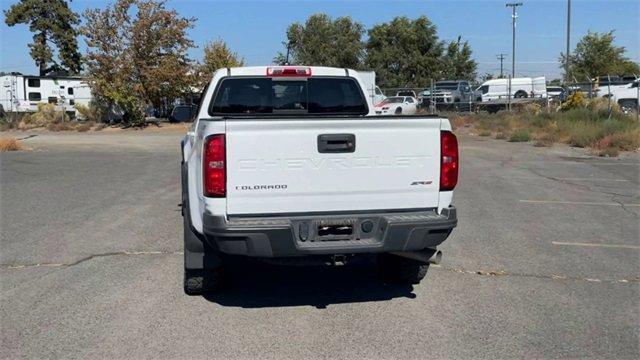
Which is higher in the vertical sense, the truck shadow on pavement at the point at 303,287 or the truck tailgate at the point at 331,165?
the truck tailgate at the point at 331,165

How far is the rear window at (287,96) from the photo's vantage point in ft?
21.6

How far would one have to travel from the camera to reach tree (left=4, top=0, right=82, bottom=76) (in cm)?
5894

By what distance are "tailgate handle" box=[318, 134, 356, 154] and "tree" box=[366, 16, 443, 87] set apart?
194 feet

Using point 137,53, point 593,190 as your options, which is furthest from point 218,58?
point 593,190

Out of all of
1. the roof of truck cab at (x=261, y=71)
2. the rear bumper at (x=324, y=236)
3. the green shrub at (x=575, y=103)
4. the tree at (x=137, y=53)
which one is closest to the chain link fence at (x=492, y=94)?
the green shrub at (x=575, y=103)

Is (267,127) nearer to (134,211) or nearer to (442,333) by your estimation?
(442,333)

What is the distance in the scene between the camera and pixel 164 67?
3275 cm

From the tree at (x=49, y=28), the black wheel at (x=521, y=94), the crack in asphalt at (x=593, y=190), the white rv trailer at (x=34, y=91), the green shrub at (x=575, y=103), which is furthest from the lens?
the tree at (x=49, y=28)

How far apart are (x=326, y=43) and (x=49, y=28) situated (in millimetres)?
27306

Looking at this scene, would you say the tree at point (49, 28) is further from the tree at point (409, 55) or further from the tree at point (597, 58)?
the tree at point (597, 58)

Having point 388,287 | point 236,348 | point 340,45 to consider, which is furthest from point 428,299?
point 340,45

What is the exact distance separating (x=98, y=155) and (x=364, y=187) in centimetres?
1665

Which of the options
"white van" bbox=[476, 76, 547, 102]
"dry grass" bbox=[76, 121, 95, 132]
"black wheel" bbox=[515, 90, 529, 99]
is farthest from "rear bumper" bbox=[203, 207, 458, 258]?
"black wheel" bbox=[515, 90, 529, 99]

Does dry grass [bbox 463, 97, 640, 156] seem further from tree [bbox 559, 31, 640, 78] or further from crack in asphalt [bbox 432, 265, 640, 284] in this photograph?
tree [bbox 559, 31, 640, 78]
